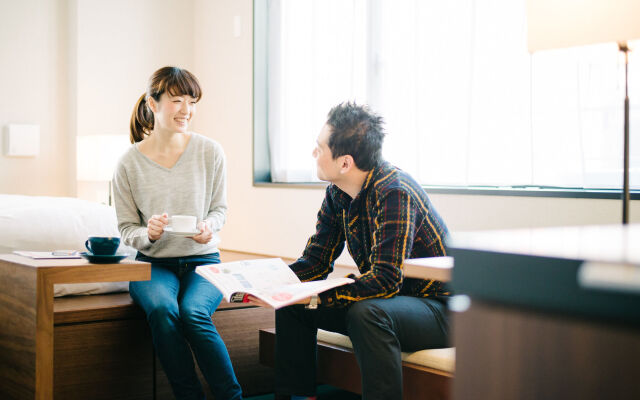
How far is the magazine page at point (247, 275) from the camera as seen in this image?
1.59 m

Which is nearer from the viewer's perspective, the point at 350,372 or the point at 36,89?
the point at 350,372

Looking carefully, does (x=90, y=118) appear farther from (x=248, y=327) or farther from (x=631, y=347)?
(x=631, y=347)

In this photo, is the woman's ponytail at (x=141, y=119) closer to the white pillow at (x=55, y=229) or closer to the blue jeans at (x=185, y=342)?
the white pillow at (x=55, y=229)

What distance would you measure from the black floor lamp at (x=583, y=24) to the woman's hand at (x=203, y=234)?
108cm

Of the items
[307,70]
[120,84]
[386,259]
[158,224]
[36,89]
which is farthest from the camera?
[120,84]

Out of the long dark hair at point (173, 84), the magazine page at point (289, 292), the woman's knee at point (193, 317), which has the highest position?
the long dark hair at point (173, 84)

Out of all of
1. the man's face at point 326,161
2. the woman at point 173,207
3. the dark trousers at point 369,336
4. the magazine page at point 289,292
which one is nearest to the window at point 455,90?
the man's face at point 326,161

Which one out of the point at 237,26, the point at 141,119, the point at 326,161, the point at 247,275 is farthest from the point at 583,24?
the point at 237,26

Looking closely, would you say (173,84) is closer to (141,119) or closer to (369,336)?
(141,119)

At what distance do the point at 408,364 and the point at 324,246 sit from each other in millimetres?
464

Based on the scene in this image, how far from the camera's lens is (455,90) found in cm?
285

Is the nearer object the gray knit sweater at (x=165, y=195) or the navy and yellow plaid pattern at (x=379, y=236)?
the navy and yellow plaid pattern at (x=379, y=236)

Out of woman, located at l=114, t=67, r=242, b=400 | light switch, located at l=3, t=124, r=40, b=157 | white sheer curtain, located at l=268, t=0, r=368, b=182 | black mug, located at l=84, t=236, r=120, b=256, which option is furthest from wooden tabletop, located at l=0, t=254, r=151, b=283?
light switch, located at l=3, t=124, r=40, b=157

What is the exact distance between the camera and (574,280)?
39 centimetres
